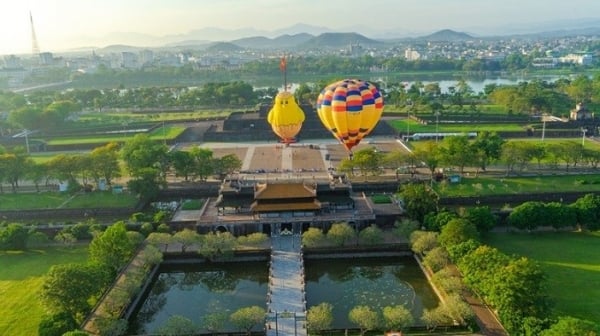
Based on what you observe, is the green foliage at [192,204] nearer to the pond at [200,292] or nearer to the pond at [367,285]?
the pond at [200,292]

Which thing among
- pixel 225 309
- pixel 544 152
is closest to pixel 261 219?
pixel 225 309

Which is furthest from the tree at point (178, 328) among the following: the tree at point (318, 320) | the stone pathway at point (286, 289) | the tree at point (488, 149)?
the tree at point (488, 149)

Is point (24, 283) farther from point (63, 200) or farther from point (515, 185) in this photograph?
point (515, 185)

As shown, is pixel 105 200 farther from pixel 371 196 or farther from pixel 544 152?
pixel 544 152

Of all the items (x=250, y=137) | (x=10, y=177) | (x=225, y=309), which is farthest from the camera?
(x=250, y=137)

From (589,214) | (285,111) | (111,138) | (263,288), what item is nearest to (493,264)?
(263,288)

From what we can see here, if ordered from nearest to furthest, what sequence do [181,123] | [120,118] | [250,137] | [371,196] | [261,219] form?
[261,219] → [371,196] → [250,137] → [181,123] → [120,118]
